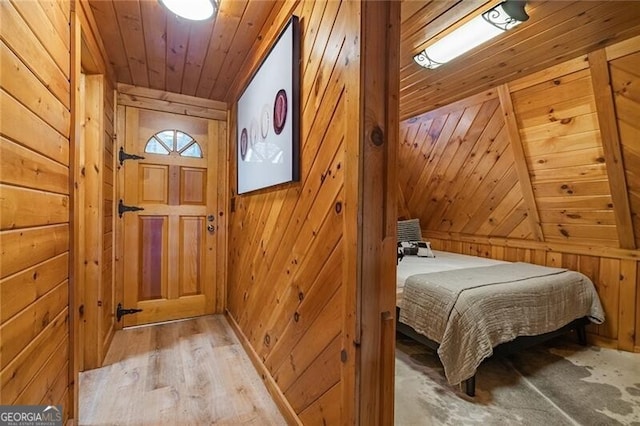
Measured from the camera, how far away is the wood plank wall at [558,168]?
207 centimetres

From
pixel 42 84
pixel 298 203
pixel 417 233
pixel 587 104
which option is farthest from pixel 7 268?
pixel 417 233

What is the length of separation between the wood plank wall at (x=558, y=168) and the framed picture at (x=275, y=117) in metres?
2.06

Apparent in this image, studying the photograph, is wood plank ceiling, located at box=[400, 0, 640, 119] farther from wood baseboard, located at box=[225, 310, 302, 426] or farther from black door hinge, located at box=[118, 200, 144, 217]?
black door hinge, located at box=[118, 200, 144, 217]

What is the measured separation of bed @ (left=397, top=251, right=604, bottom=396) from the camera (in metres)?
1.79

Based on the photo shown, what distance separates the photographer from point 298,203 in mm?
1473

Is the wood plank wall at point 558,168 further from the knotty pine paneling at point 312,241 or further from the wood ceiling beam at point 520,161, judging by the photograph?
the knotty pine paneling at point 312,241

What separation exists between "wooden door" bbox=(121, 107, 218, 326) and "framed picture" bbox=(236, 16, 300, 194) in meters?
0.94

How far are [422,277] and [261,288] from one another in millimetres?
1195

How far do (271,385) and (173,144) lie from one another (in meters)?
2.38

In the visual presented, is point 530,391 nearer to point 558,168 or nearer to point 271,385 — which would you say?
point 271,385

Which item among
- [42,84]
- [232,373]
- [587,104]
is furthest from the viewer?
[587,104]

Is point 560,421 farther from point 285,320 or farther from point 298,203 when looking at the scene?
point 298,203

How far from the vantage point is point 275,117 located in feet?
5.44

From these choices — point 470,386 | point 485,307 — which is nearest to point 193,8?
point 485,307
